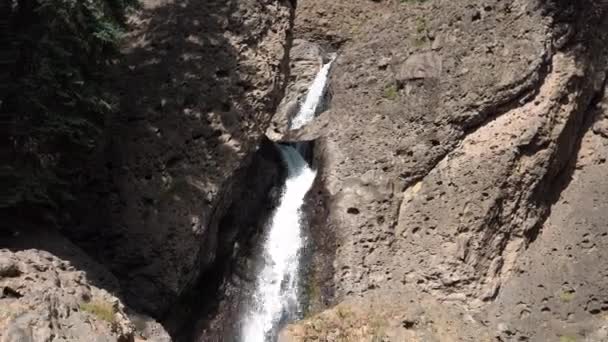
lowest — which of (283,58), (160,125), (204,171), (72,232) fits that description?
(72,232)

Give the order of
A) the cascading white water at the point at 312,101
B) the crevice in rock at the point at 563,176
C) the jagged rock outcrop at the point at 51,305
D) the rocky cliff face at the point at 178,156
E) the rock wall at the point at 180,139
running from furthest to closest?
the cascading white water at the point at 312,101, the crevice in rock at the point at 563,176, the rock wall at the point at 180,139, the rocky cliff face at the point at 178,156, the jagged rock outcrop at the point at 51,305

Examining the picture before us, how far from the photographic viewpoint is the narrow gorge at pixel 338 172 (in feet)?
34.8

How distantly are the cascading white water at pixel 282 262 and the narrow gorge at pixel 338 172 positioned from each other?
0.14ft

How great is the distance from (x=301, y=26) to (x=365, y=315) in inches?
536

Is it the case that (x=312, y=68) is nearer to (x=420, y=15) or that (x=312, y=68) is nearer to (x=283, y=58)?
(x=420, y=15)

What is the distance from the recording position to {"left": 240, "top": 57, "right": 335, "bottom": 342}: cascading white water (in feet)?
40.9

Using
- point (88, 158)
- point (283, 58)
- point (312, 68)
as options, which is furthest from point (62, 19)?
point (312, 68)

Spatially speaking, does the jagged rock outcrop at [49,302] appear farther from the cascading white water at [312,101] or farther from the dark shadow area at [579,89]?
the cascading white water at [312,101]

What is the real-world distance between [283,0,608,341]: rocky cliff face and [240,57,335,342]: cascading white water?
732 mm

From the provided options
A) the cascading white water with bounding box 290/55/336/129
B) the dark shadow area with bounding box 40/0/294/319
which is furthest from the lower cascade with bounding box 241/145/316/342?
the cascading white water with bounding box 290/55/336/129

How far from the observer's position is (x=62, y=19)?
31.2 ft

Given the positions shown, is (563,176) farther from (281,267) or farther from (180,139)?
(180,139)

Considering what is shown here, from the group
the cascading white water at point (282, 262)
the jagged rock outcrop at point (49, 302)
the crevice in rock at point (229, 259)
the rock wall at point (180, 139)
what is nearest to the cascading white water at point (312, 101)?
the cascading white water at point (282, 262)

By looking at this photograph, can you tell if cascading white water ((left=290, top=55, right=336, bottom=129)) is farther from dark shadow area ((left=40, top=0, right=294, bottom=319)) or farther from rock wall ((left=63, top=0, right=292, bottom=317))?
dark shadow area ((left=40, top=0, right=294, bottom=319))
